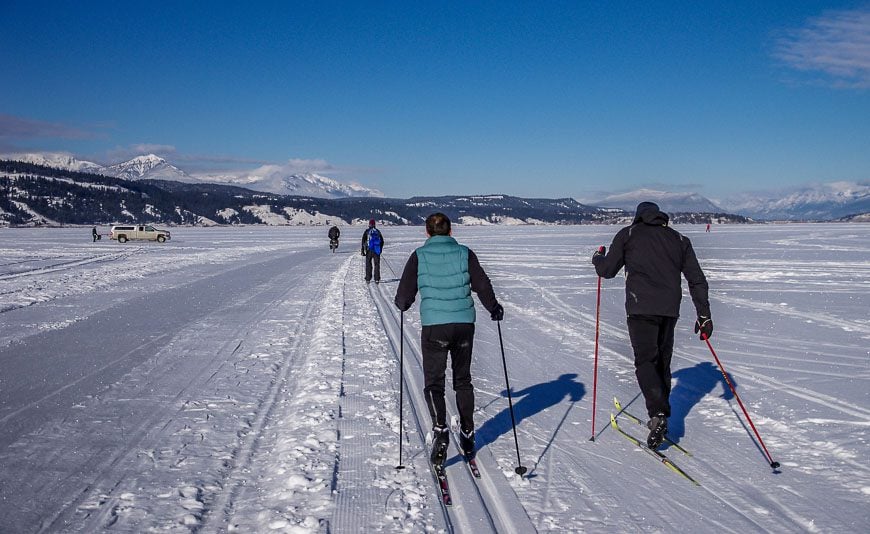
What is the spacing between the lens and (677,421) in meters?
5.29

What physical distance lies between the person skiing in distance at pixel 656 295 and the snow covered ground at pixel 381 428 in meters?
0.49

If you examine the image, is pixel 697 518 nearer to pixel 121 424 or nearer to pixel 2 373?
pixel 121 424

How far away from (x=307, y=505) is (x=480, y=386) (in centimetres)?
304

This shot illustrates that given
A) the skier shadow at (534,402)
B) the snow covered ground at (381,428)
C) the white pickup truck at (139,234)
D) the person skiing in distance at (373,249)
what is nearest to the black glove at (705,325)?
the snow covered ground at (381,428)

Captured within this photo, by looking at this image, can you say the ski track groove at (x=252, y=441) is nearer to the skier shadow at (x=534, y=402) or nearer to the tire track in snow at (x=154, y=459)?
the tire track in snow at (x=154, y=459)

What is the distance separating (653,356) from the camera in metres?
4.55

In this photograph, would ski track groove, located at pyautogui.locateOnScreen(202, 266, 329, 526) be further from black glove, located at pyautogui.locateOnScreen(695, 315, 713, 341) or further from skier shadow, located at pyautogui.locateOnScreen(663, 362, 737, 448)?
black glove, located at pyautogui.locateOnScreen(695, 315, 713, 341)

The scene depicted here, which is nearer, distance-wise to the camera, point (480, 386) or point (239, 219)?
point (480, 386)

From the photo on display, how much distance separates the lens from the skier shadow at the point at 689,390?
5.19m

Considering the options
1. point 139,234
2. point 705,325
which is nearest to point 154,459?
point 705,325

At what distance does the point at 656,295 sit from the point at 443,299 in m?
1.60

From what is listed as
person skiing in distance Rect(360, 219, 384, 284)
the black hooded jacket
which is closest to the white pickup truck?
person skiing in distance Rect(360, 219, 384, 284)

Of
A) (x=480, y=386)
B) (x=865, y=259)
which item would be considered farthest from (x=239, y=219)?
(x=480, y=386)

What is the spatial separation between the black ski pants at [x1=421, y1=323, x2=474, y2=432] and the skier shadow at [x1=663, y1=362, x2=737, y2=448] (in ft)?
5.93
